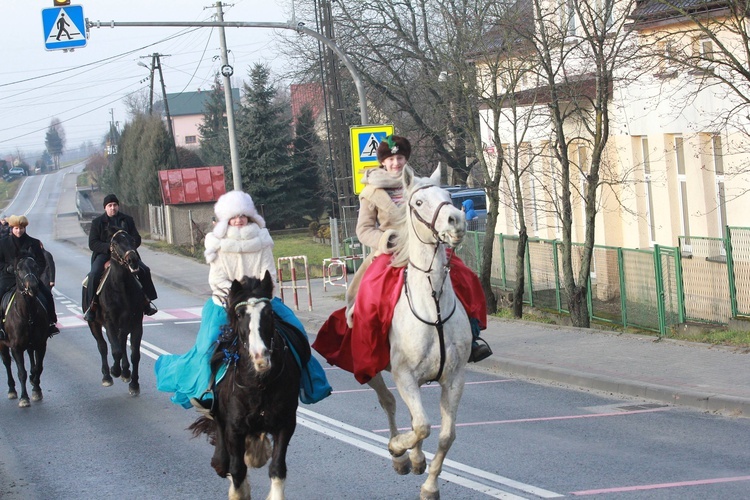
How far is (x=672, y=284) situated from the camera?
17.8m

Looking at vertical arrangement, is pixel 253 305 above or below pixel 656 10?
below

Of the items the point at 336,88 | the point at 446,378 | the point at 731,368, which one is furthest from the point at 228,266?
the point at 336,88

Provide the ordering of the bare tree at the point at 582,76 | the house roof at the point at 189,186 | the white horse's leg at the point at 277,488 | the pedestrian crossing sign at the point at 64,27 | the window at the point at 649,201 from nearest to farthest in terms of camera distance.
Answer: the white horse's leg at the point at 277,488 < the bare tree at the point at 582,76 < the pedestrian crossing sign at the point at 64,27 < the window at the point at 649,201 < the house roof at the point at 189,186

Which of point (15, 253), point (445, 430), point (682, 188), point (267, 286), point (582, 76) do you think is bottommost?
point (445, 430)

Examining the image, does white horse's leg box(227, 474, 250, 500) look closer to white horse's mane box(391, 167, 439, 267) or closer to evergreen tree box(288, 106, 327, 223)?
white horse's mane box(391, 167, 439, 267)

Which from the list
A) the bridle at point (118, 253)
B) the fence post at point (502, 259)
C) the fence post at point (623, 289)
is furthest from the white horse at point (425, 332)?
the fence post at point (502, 259)

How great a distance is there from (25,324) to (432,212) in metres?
8.76

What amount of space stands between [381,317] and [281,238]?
48.5 meters

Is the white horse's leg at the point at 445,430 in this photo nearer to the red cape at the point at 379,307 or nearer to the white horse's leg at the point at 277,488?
the red cape at the point at 379,307

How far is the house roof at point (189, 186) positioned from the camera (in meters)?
57.6

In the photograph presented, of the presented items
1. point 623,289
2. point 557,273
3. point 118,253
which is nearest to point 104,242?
point 118,253

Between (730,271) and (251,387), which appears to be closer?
(251,387)

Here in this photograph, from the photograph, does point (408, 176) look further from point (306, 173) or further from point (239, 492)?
point (306, 173)

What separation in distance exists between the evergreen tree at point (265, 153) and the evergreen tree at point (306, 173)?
39cm
